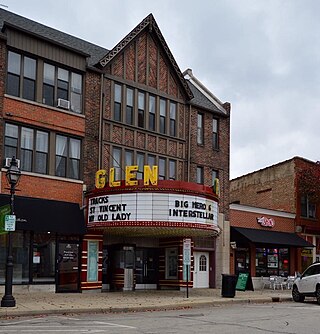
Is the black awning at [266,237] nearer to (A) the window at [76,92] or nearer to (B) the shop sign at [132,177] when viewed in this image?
(B) the shop sign at [132,177]

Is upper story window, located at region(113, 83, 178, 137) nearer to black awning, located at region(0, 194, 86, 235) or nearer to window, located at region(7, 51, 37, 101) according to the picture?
window, located at region(7, 51, 37, 101)

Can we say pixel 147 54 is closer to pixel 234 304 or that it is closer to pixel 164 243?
pixel 164 243

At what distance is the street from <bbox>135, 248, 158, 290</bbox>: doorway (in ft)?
33.9

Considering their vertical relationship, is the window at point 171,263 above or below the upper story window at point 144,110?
below

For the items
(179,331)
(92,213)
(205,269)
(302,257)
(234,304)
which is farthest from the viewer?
(302,257)

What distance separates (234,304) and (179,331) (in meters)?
10.7

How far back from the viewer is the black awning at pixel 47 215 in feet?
78.9

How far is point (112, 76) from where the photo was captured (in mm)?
28812

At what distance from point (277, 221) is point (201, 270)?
293 inches

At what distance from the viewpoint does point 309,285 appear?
25.7 meters

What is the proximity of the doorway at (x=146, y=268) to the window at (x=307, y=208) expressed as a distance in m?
13.1

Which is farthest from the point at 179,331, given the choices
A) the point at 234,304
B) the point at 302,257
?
the point at 302,257

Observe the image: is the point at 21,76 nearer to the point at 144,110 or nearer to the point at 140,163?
the point at 144,110

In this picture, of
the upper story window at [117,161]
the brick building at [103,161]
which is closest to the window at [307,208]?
the brick building at [103,161]
